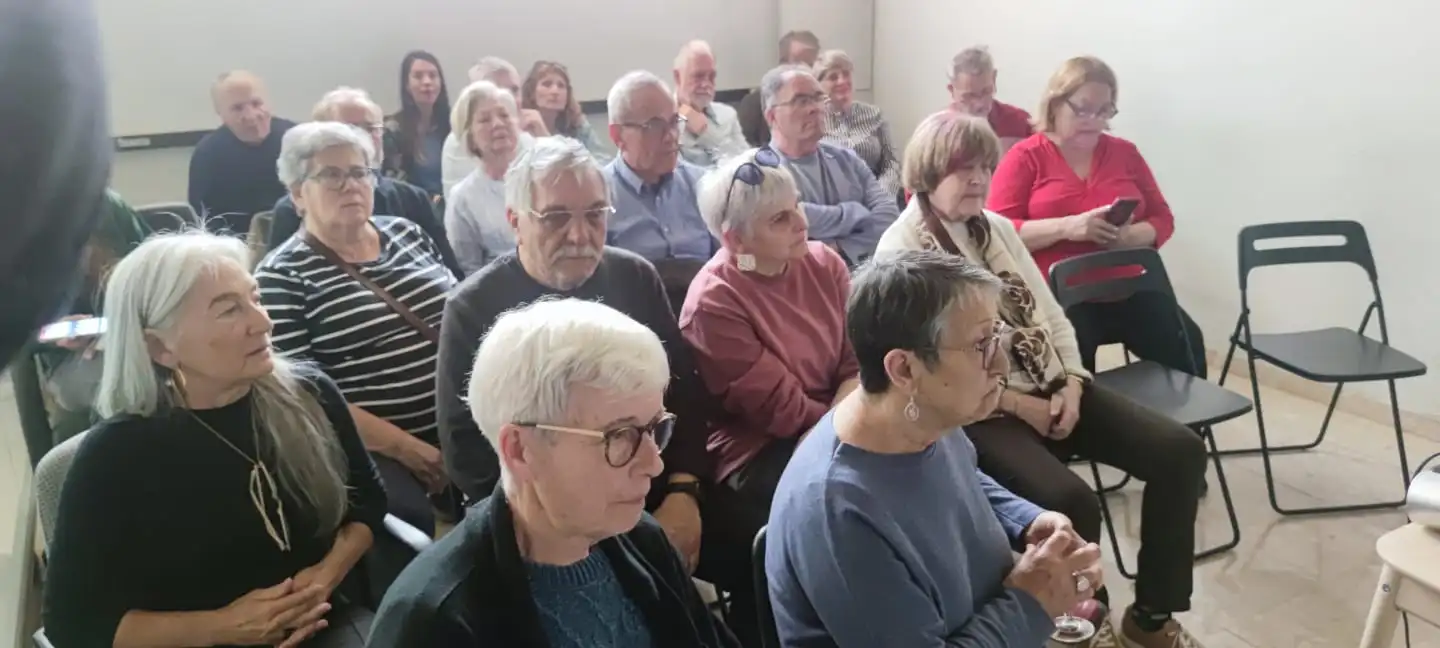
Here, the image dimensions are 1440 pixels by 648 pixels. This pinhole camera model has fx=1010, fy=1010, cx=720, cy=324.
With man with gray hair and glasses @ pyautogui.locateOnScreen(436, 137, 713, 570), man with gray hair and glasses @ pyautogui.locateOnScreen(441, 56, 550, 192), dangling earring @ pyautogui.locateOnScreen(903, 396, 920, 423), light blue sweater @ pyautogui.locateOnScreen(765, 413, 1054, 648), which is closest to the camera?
light blue sweater @ pyautogui.locateOnScreen(765, 413, 1054, 648)

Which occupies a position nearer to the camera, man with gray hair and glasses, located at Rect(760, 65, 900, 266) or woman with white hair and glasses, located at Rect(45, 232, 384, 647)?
woman with white hair and glasses, located at Rect(45, 232, 384, 647)

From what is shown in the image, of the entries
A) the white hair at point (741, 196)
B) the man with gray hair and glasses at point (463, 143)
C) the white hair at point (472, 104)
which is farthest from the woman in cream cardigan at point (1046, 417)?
the man with gray hair and glasses at point (463, 143)

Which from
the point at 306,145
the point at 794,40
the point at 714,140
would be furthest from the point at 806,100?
the point at 794,40

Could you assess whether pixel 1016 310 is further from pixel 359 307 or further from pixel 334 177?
pixel 334 177

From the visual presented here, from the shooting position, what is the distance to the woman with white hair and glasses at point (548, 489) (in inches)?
46.1

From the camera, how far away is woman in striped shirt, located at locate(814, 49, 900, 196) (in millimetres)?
4387

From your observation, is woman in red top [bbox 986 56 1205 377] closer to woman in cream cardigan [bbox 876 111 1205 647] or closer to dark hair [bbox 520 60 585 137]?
woman in cream cardigan [bbox 876 111 1205 647]

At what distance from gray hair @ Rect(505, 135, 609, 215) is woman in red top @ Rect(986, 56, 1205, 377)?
1.54 metres

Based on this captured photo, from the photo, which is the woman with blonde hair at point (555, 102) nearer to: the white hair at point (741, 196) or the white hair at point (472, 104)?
the white hair at point (472, 104)

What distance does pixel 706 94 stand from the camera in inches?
176

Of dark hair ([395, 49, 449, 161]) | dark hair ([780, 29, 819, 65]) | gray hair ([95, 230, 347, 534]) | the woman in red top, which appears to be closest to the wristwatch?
gray hair ([95, 230, 347, 534])

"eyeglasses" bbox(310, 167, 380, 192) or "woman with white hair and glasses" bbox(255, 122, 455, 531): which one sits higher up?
"eyeglasses" bbox(310, 167, 380, 192)

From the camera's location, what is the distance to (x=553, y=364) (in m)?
1.23

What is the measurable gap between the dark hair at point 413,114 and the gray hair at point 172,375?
9.88 feet
